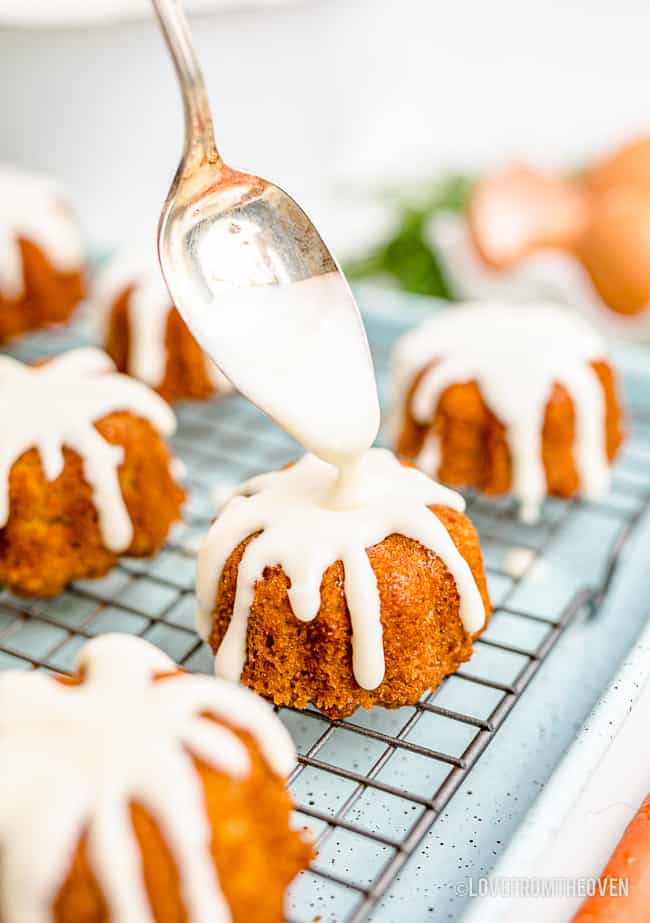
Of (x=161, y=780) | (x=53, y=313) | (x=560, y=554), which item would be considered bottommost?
(x=560, y=554)

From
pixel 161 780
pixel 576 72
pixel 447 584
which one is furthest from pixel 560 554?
pixel 576 72

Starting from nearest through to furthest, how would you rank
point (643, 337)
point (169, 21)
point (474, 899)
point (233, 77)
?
1. point (474, 899)
2. point (169, 21)
3. point (643, 337)
4. point (233, 77)

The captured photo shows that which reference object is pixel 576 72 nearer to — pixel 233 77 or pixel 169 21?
pixel 233 77

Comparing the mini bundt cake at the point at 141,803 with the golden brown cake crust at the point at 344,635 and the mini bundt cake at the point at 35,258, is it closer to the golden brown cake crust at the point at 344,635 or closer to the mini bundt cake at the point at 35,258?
the golden brown cake crust at the point at 344,635

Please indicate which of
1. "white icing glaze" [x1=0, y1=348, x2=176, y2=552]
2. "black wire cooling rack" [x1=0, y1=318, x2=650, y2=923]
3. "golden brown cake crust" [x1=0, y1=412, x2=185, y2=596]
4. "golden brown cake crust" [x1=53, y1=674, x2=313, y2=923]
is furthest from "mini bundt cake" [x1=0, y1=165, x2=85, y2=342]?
"golden brown cake crust" [x1=53, y1=674, x2=313, y2=923]

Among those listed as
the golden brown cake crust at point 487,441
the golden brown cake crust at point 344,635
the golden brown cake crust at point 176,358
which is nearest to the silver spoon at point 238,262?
the golden brown cake crust at point 344,635

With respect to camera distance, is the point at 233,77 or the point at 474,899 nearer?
the point at 474,899

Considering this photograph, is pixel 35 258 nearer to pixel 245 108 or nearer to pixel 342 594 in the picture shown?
pixel 245 108
